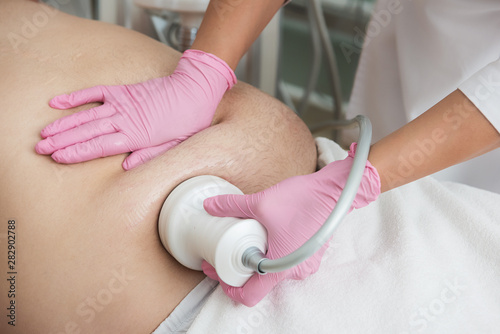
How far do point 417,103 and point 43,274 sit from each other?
3.65 feet

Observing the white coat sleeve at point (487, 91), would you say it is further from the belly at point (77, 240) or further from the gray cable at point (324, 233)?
the belly at point (77, 240)

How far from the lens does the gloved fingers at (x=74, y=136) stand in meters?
0.97

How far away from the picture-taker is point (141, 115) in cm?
104

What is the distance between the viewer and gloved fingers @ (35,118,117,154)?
97 cm

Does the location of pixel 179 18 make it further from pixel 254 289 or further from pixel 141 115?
pixel 254 289

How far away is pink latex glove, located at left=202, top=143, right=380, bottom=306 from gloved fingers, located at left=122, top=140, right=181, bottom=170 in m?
0.20

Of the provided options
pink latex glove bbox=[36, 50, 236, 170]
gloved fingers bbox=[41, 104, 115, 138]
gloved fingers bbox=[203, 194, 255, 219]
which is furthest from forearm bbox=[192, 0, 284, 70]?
gloved fingers bbox=[203, 194, 255, 219]

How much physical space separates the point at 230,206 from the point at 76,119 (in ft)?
1.20

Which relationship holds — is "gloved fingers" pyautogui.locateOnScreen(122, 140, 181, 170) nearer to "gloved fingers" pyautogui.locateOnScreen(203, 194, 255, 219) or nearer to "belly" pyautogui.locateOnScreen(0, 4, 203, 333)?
"belly" pyautogui.locateOnScreen(0, 4, 203, 333)

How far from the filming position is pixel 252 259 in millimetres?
814

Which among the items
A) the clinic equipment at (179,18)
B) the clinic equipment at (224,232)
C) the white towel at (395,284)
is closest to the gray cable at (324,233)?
the clinic equipment at (224,232)

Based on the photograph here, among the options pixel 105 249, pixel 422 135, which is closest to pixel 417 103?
pixel 422 135

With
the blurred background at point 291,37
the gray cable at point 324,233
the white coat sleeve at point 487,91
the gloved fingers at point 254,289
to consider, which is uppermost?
the white coat sleeve at point 487,91

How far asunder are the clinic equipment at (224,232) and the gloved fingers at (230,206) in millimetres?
12
